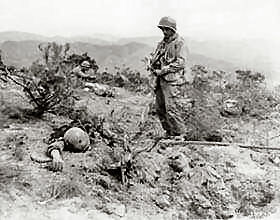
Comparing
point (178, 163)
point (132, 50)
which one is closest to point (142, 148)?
point (178, 163)

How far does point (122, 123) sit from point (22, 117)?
1.70 metres

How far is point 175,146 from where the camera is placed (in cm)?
733

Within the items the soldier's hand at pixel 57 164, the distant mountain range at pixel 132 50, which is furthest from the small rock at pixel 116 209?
the distant mountain range at pixel 132 50

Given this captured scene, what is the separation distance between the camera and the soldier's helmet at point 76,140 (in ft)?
20.9

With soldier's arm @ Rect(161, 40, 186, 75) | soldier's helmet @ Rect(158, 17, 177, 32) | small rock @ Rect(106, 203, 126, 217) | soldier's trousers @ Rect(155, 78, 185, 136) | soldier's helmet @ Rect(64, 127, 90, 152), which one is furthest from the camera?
soldier's trousers @ Rect(155, 78, 185, 136)

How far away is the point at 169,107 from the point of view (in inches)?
293

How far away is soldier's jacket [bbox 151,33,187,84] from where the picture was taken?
283 inches

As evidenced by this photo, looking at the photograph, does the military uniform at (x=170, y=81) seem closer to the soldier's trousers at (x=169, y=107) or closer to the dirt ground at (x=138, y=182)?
the soldier's trousers at (x=169, y=107)

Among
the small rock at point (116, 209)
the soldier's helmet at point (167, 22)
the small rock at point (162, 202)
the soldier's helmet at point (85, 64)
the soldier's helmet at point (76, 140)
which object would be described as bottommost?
the small rock at point (162, 202)

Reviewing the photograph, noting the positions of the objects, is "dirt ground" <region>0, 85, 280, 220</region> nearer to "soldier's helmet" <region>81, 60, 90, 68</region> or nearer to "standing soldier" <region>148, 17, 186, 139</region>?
"standing soldier" <region>148, 17, 186, 139</region>

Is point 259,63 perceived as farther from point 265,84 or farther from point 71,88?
point 71,88

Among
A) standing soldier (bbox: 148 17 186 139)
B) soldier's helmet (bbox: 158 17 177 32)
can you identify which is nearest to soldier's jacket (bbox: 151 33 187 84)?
standing soldier (bbox: 148 17 186 139)

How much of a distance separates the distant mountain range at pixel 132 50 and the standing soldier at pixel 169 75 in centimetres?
671

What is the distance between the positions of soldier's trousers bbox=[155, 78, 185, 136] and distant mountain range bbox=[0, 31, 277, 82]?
6.68 m
